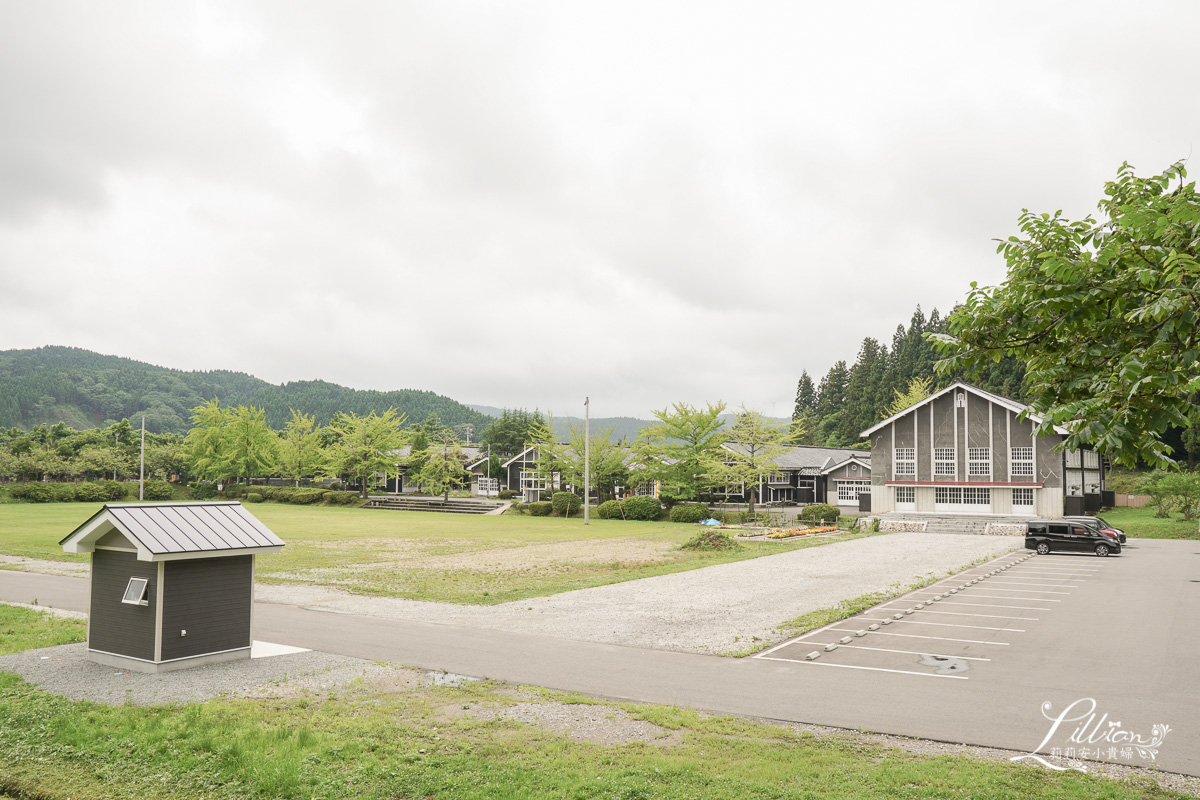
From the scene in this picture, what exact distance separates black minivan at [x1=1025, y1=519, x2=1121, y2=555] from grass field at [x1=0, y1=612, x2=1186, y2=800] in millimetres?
26275

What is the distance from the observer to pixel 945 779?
6.61 m

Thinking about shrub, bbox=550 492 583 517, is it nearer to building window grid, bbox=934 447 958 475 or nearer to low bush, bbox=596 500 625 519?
low bush, bbox=596 500 625 519

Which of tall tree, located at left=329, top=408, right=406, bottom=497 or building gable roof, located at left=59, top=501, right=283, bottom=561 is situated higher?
tall tree, located at left=329, top=408, right=406, bottom=497

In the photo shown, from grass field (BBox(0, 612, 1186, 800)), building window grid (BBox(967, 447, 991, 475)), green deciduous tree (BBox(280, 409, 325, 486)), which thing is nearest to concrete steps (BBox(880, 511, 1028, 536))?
building window grid (BBox(967, 447, 991, 475))

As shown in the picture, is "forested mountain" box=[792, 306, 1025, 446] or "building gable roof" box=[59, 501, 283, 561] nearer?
"building gable roof" box=[59, 501, 283, 561]

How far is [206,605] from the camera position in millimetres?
11133

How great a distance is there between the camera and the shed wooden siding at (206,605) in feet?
35.1

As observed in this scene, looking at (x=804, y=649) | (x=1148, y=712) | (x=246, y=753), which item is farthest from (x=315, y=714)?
(x=1148, y=712)

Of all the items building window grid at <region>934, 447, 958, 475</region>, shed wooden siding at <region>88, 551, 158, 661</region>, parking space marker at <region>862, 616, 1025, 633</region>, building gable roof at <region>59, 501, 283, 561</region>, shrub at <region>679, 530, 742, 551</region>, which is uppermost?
building window grid at <region>934, 447, 958, 475</region>

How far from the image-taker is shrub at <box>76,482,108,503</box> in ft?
194

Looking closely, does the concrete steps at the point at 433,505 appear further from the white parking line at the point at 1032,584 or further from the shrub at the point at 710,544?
the white parking line at the point at 1032,584

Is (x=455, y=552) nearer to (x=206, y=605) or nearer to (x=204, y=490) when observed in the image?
(x=206, y=605)

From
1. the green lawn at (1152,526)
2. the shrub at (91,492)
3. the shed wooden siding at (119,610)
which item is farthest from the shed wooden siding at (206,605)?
the shrub at (91,492)

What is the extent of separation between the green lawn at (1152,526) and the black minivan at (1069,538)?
10.7m
